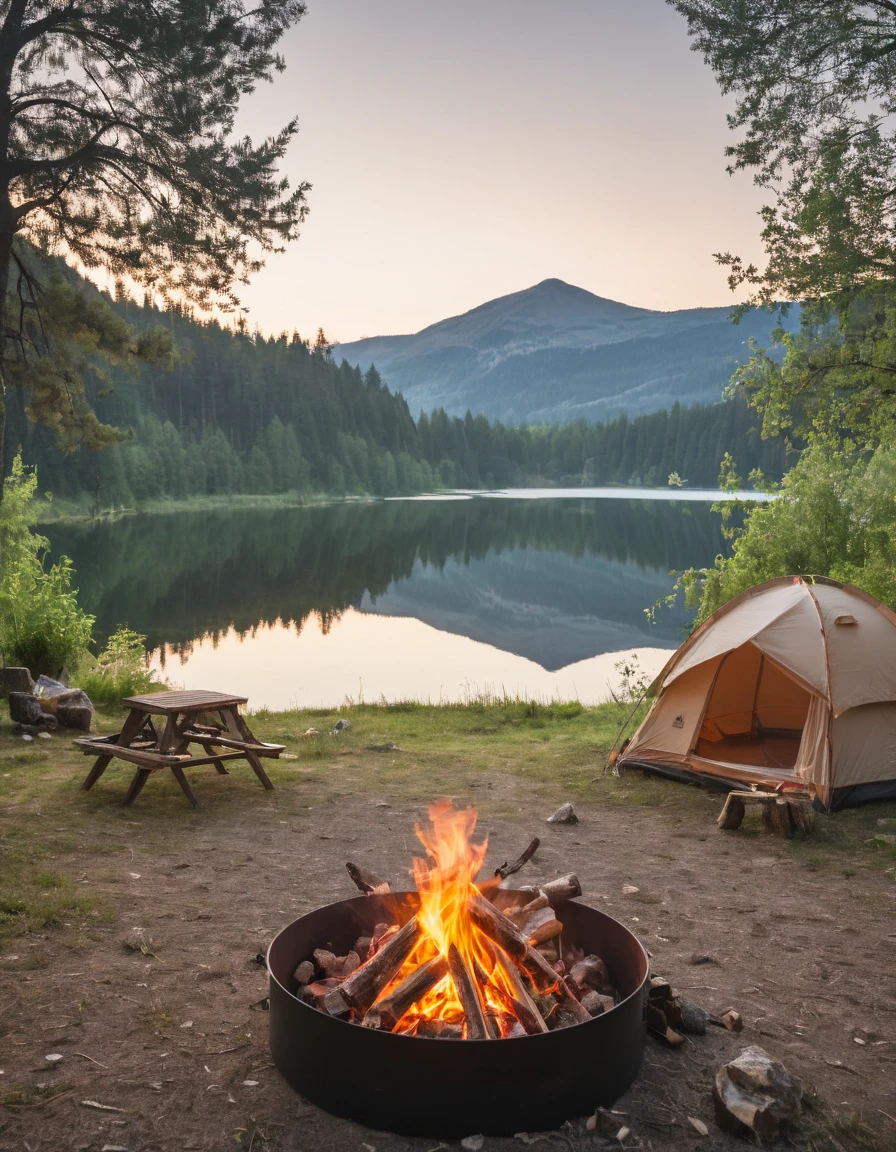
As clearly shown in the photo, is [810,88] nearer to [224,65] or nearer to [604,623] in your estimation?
[224,65]

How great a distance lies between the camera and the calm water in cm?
2109

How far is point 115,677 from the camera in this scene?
13.2 meters

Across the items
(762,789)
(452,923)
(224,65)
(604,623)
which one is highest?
(224,65)

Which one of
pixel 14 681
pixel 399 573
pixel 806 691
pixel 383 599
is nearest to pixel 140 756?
pixel 14 681

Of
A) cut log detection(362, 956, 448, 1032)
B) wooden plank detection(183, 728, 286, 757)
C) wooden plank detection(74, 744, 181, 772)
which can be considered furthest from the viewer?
wooden plank detection(183, 728, 286, 757)

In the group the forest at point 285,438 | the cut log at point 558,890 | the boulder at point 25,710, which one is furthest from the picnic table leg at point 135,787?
the forest at point 285,438

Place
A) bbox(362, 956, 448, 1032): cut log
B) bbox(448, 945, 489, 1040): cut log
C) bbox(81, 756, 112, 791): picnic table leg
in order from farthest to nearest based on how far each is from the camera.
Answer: bbox(81, 756, 112, 791): picnic table leg, bbox(362, 956, 448, 1032): cut log, bbox(448, 945, 489, 1040): cut log

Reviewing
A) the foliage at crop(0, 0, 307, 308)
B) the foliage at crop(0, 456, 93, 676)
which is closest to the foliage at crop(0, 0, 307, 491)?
the foliage at crop(0, 0, 307, 308)

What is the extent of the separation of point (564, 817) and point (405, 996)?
15.1 ft

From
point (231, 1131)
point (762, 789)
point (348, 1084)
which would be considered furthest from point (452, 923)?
point (762, 789)

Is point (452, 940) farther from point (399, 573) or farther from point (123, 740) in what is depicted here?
point (399, 573)

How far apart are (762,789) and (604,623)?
24030 mm

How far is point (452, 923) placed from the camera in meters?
3.82

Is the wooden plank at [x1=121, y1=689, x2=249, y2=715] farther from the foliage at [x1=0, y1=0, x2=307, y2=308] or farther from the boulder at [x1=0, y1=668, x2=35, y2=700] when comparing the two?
the foliage at [x1=0, y1=0, x2=307, y2=308]
